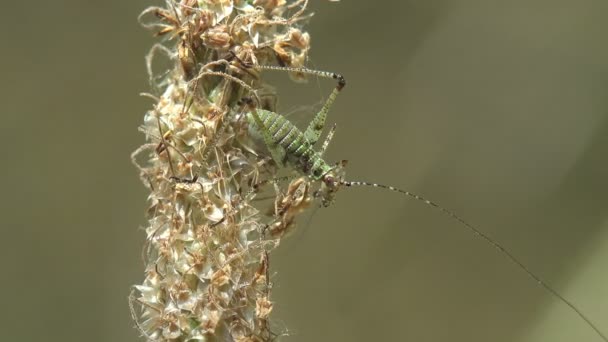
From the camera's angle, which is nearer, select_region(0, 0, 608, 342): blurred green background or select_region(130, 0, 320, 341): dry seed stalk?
select_region(130, 0, 320, 341): dry seed stalk

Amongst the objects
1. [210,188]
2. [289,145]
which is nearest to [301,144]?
[289,145]

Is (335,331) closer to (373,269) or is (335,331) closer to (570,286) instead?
(373,269)

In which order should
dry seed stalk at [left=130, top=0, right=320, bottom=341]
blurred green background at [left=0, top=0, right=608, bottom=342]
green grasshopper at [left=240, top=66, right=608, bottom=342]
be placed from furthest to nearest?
blurred green background at [left=0, top=0, right=608, bottom=342] < green grasshopper at [left=240, top=66, right=608, bottom=342] < dry seed stalk at [left=130, top=0, right=320, bottom=341]

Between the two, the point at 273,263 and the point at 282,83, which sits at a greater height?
the point at 282,83

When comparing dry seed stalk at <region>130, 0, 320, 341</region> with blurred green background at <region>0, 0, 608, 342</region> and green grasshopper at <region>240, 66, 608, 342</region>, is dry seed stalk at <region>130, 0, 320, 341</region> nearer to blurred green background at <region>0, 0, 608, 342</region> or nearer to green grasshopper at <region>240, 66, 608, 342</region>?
green grasshopper at <region>240, 66, 608, 342</region>

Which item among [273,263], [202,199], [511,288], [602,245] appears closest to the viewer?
[202,199]

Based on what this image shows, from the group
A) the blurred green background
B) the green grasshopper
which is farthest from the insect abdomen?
the blurred green background

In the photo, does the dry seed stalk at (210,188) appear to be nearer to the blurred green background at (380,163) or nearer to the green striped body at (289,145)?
the green striped body at (289,145)

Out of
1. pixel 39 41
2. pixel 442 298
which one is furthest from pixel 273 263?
pixel 39 41
